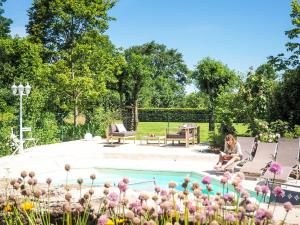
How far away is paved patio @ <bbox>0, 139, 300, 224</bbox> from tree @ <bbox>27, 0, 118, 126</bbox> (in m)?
4.32

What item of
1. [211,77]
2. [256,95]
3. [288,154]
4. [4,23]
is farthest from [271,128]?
[4,23]

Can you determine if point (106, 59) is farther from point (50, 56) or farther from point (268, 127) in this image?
point (268, 127)

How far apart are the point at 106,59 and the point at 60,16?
10.4 ft

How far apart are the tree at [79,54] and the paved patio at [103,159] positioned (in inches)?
170

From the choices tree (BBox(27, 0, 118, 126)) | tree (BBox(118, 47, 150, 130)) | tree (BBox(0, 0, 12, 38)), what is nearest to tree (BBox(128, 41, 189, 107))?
tree (BBox(0, 0, 12, 38))

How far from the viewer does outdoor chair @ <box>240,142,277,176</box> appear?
934 cm

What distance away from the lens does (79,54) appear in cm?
2061

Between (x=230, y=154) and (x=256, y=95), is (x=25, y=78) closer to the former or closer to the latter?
(x=256, y=95)

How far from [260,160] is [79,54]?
1309 cm

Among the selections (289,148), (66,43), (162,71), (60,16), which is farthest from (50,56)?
(162,71)

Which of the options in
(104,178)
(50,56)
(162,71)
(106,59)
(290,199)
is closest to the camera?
(290,199)

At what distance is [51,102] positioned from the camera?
812 inches

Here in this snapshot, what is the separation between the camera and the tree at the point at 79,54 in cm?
1995

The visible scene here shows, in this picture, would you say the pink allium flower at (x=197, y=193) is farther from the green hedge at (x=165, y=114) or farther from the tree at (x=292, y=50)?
the green hedge at (x=165, y=114)
